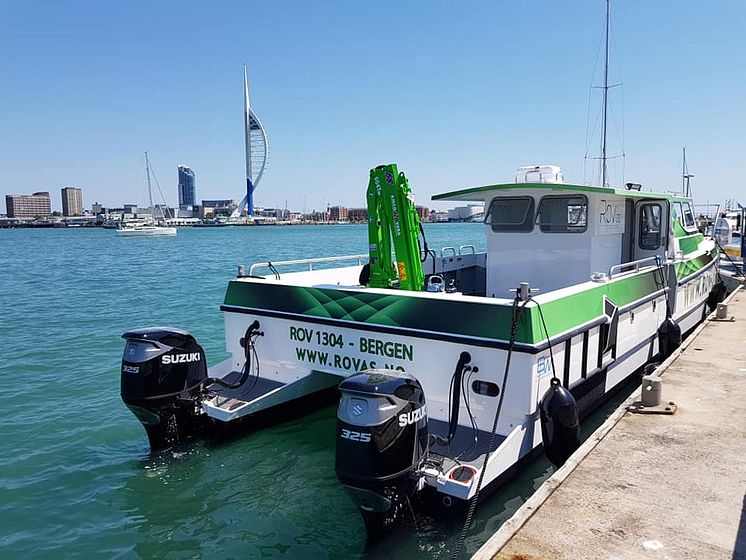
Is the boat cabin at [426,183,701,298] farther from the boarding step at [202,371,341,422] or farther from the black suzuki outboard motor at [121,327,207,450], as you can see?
the black suzuki outboard motor at [121,327,207,450]

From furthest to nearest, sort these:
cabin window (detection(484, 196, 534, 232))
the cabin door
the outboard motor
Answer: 1. the cabin door
2. cabin window (detection(484, 196, 534, 232))
3. the outboard motor

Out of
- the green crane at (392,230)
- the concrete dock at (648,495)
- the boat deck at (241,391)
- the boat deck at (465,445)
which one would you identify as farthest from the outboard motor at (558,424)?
the boat deck at (241,391)

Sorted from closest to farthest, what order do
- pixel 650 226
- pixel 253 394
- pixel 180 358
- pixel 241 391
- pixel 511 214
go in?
1. pixel 180 358
2. pixel 253 394
3. pixel 241 391
4. pixel 511 214
5. pixel 650 226

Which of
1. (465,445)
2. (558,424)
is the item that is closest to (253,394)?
(465,445)

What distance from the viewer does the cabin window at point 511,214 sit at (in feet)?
25.5

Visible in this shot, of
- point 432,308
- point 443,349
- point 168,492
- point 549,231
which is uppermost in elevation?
point 549,231

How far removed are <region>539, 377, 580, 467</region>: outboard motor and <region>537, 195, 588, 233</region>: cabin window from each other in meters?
3.22

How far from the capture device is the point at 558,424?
477cm

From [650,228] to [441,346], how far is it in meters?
5.32

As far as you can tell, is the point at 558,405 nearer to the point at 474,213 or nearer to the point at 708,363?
the point at 708,363

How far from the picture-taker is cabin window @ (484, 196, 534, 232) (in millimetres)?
7773

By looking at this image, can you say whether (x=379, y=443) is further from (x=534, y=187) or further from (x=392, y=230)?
(x=534, y=187)

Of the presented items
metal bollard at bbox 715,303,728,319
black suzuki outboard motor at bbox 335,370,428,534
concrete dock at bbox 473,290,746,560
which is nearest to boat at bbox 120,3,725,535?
black suzuki outboard motor at bbox 335,370,428,534

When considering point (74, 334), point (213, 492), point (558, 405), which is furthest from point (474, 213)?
point (74, 334)
